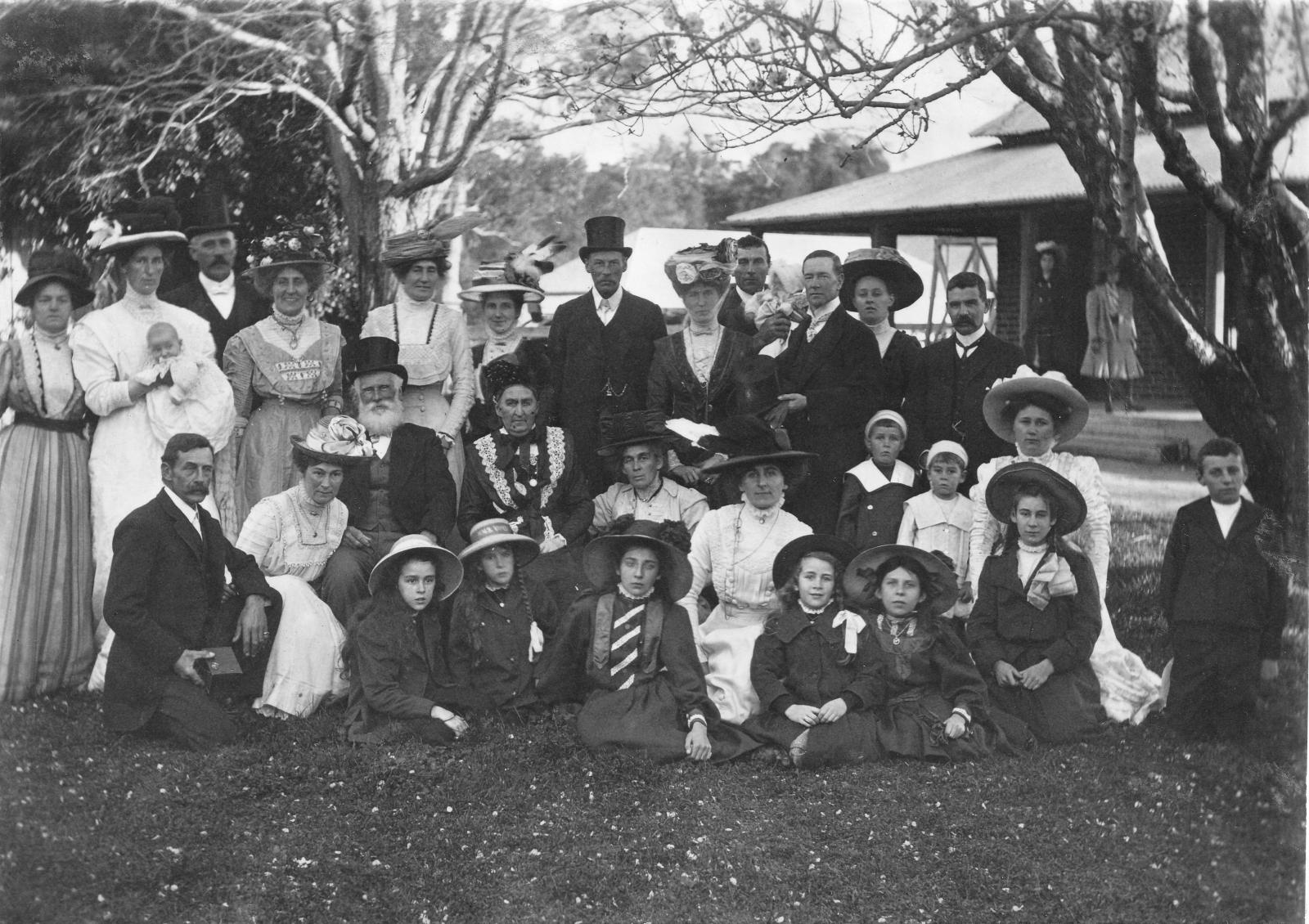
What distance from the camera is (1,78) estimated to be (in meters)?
5.42

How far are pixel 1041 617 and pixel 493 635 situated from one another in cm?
209

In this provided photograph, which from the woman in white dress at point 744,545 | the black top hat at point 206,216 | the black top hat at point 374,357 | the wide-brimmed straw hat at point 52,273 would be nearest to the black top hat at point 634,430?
the woman in white dress at point 744,545

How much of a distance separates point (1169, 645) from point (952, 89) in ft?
7.62

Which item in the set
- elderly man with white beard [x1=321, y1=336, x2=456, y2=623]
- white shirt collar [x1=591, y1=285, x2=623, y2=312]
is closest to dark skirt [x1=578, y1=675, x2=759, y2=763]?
elderly man with white beard [x1=321, y1=336, x2=456, y2=623]

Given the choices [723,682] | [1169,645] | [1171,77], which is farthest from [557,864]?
[1171,77]

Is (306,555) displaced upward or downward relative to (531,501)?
downward

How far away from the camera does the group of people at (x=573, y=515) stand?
4.88 meters

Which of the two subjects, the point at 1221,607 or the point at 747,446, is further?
the point at 747,446

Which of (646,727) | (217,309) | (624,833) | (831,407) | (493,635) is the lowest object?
(624,833)

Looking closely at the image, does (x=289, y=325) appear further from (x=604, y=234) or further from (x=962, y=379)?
(x=962, y=379)

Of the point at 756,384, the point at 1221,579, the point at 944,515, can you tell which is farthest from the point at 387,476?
the point at 1221,579

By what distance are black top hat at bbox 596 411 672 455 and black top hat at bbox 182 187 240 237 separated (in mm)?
1982

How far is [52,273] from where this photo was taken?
5340 millimetres

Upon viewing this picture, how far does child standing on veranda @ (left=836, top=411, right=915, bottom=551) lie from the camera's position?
17.7ft
